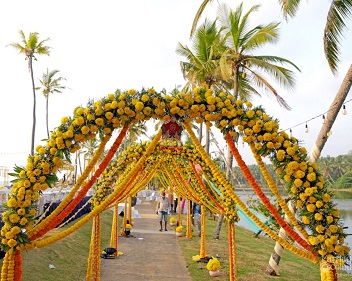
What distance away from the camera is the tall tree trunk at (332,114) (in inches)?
263

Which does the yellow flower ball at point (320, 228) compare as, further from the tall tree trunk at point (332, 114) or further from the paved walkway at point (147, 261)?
the paved walkway at point (147, 261)

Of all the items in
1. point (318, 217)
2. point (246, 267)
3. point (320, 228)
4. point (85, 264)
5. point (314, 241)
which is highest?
point (318, 217)

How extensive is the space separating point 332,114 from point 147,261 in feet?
19.6

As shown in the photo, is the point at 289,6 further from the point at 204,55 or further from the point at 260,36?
the point at 204,55

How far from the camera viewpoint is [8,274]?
13.3 ft

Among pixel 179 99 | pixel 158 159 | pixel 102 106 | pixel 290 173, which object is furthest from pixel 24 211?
pixel 158 159

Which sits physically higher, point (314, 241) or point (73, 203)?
point (73, 203)

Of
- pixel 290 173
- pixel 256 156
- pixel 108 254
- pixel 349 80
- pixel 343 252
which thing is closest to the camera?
pixel 343 252

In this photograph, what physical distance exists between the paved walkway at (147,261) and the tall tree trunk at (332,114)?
3988mm

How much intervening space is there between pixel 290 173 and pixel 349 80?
11.7 ft

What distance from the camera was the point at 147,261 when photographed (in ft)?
30.3

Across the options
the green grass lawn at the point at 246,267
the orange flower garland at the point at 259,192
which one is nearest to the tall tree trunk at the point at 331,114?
the orange flower garland at the point at 259,192

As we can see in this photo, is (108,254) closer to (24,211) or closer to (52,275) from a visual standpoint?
(52,275)

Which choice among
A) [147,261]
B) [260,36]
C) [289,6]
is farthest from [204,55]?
[147,261]
